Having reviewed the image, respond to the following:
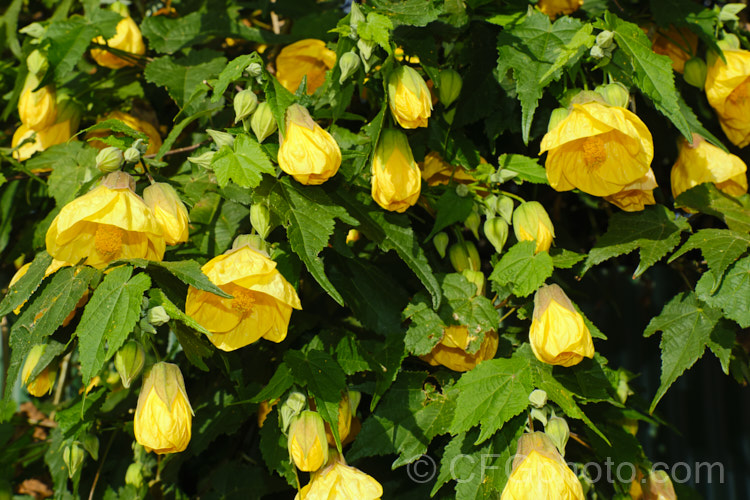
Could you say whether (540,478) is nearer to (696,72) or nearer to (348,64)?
(348,64)

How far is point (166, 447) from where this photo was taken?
993mm

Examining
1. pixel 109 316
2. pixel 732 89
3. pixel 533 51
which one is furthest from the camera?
pixel 732 89

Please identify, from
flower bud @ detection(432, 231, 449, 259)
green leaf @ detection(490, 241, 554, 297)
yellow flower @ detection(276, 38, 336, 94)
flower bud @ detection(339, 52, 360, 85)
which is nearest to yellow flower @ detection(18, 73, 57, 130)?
yellow flower @ detection(276, 38, 336, 94)

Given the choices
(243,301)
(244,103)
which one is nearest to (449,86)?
(244,103)

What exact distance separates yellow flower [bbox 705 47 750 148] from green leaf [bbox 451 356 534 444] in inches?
27.3

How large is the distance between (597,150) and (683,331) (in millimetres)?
341

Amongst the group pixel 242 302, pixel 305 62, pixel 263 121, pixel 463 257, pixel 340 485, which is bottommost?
pixel 340 485

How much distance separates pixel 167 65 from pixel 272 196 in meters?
0.52

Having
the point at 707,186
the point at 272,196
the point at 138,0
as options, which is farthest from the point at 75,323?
the point at 707,186

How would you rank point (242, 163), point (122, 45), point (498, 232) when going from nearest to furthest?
point (242, 163) → point (498, 232) → point (122, 45)

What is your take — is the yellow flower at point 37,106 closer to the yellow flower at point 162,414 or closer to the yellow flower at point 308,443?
the yellow flower at point 162,414

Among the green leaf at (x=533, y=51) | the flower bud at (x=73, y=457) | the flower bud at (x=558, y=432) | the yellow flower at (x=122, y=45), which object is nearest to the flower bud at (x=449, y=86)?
the green leaf at (x=533, y=51)

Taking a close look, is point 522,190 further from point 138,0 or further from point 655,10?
point 138,0

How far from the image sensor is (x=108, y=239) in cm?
101
